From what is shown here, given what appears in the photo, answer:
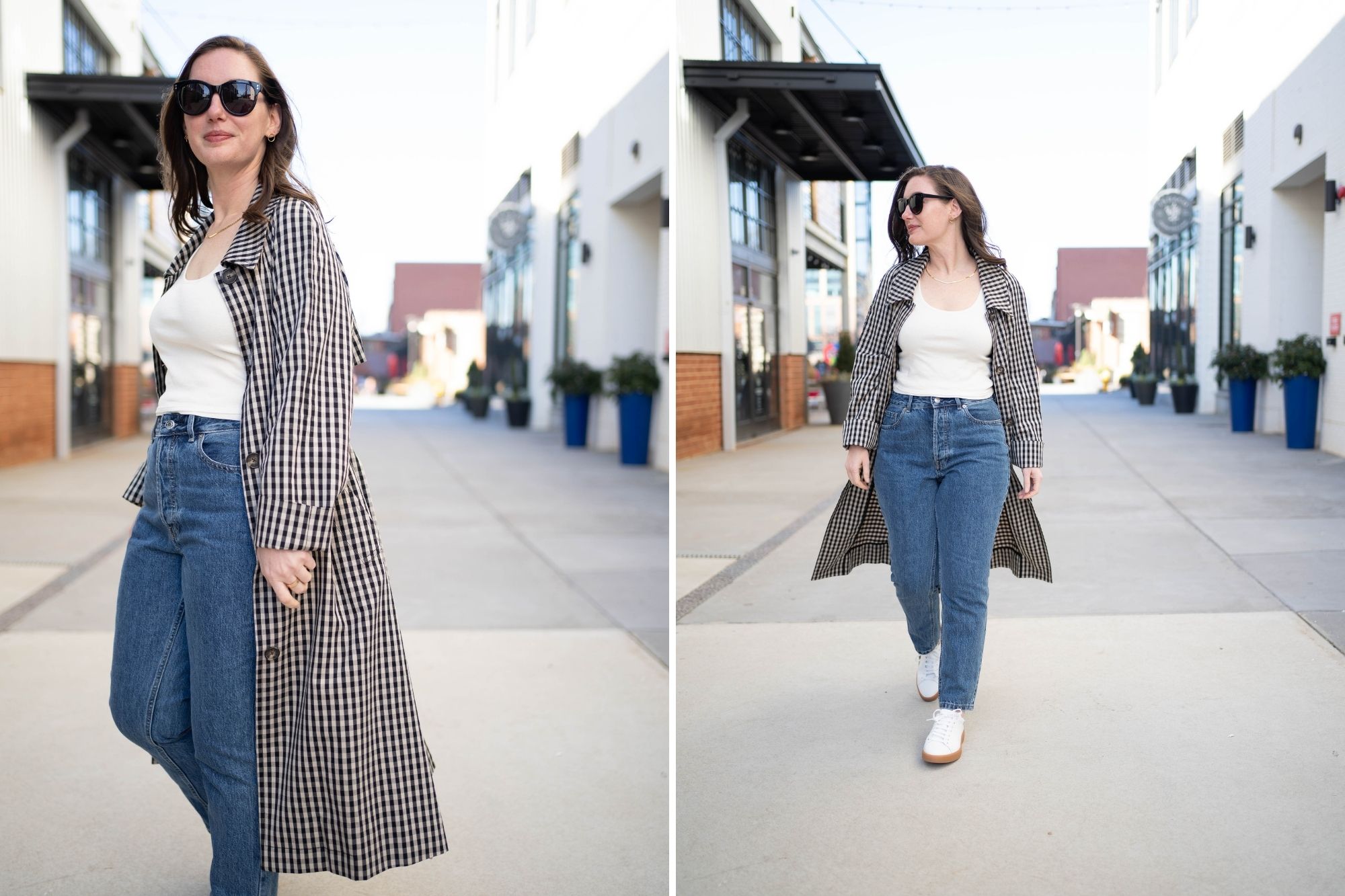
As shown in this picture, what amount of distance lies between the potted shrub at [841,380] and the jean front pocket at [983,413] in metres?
0.26

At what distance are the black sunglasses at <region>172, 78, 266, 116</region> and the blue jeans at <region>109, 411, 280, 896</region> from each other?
1.71ft

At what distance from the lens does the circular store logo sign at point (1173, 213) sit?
210cm

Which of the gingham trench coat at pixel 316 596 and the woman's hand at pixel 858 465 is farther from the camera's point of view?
the woman's hand at pixel 858 465

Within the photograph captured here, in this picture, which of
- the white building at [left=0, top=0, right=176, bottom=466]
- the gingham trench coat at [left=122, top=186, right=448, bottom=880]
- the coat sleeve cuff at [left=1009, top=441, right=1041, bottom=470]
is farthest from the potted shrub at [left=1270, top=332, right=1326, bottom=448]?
the white building at [left=0, top=0, right=176, bottom=466]

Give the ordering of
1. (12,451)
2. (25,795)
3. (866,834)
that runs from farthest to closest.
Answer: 1. (12,451)
2. (25,795)
3. (866,834)

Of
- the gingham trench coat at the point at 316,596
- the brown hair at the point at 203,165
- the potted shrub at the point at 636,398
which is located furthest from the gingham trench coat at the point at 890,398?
the potted shrub at the point at 636,398

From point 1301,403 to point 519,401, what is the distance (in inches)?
658

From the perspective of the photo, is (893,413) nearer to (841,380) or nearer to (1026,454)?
(841,380)

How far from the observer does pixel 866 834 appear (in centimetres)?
206

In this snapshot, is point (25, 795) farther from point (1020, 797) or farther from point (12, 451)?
point (12, 451)

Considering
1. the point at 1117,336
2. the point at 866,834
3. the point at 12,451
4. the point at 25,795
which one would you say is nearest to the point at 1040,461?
the point at 1117,336

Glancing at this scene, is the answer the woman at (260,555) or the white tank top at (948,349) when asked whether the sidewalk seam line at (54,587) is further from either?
the white tank top at (948,349)

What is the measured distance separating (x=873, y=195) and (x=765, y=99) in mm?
304

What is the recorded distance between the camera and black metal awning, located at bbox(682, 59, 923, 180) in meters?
2.30
